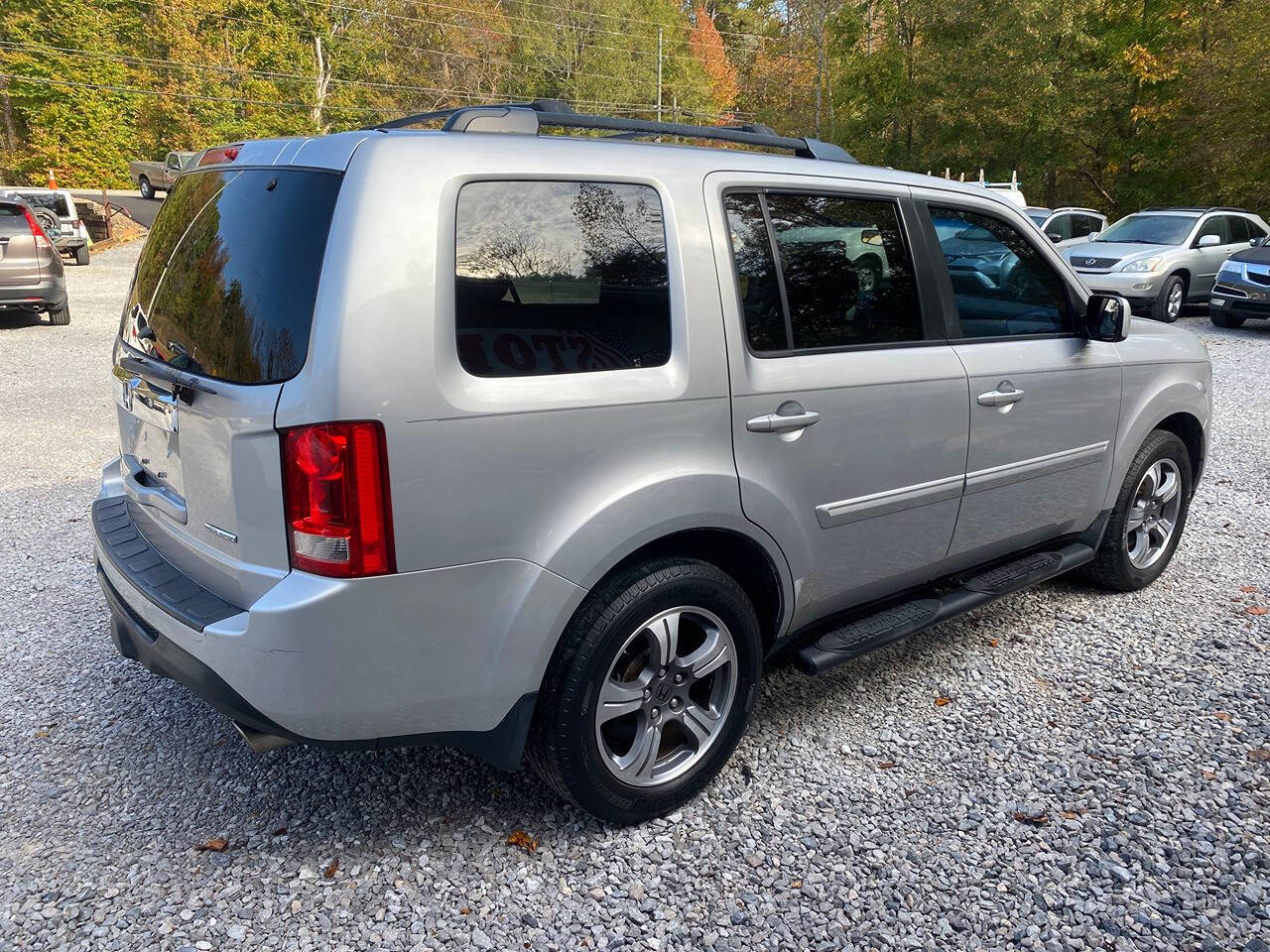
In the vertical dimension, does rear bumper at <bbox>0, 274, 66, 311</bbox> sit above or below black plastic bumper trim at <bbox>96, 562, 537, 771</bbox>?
below

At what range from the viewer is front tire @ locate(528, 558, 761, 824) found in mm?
2494

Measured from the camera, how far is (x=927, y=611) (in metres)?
3.40

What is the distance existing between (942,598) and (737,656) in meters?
1.04

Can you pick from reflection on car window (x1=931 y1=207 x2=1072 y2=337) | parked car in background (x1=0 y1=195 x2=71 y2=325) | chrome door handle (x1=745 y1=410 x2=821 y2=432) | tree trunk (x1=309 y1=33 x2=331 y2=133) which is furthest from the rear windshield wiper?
tree trunk (x1=309 y1=33 x2=331 y2=133)

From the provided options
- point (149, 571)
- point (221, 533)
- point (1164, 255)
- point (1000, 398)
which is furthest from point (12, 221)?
point (1164, 255)

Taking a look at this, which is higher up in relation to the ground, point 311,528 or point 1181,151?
point 1181,151

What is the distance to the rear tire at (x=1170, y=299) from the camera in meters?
14.7

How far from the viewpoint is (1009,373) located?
139 inches

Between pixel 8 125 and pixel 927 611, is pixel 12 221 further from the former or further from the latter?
pixel 8 125

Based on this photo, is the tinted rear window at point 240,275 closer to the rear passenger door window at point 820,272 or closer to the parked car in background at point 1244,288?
the rear passenger door window at point 820,272

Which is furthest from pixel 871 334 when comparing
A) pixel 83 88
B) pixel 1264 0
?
pixel 83 88

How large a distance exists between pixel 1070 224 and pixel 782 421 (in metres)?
20.4

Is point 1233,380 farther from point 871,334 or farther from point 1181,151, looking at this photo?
point 1181,151

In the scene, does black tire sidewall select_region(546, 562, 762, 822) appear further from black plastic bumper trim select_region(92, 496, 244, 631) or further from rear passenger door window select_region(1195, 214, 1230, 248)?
rear passenger door window select_region(1195, 214, 1230, 248)
